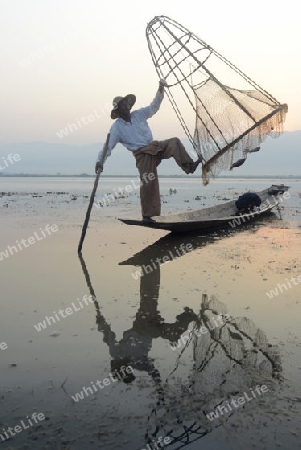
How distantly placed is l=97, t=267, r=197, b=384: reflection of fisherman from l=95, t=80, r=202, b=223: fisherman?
367 centimetres

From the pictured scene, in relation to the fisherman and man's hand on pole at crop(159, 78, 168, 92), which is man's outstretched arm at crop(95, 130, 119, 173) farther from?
man's hand on pole at crop(159, 78, 168, 92)

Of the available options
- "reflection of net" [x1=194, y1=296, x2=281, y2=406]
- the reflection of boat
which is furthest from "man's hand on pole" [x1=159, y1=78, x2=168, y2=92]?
"reflection of net" [x1=194, y1=296, x2=281, y2=406]

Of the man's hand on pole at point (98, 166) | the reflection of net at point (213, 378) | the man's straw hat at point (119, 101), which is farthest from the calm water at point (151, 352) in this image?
the man's straw hat at point (119, 101)

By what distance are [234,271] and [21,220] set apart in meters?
10.2

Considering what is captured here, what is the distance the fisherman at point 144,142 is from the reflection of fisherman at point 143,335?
3670 mm

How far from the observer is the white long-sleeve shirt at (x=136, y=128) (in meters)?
8.56

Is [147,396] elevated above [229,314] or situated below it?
above

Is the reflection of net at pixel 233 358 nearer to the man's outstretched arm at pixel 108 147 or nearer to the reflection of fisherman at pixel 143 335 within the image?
the reflection of fisherman at pixel 143 335

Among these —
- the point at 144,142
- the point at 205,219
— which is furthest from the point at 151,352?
the point at 205,219

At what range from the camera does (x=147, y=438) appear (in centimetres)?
254

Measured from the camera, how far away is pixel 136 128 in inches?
339

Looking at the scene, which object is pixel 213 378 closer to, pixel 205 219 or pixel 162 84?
pixel 162 84

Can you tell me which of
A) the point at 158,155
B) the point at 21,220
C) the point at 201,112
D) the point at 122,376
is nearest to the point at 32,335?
the point at 122,376

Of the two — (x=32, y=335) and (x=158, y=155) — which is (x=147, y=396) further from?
(x=158, y=155)
